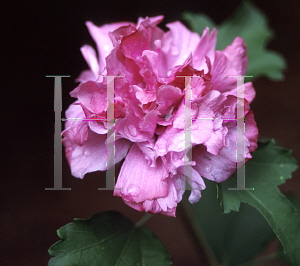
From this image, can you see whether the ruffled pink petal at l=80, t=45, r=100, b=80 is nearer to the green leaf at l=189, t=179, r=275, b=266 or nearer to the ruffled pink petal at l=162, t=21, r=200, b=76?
the ruffled pink petal at l=162, t=21, r=200, b=76

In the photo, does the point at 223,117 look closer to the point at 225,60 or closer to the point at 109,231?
the point at 225,60

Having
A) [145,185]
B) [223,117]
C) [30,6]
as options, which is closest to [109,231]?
[145,185]

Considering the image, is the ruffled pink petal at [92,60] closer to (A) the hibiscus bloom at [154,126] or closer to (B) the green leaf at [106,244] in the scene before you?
(A) the hibiscus bloom at [154,126]

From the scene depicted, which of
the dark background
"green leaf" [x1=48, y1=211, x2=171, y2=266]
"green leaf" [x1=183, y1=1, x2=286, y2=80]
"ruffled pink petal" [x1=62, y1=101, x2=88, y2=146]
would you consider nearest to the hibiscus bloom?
"ruffled pink petal" [x1=62, y1=101, x2=88, y2=146]

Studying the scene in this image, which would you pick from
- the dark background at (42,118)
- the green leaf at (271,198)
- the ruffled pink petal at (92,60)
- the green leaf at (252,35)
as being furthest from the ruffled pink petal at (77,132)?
the dark background at (42,118)

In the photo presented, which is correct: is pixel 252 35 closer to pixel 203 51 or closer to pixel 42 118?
pixel 203 51

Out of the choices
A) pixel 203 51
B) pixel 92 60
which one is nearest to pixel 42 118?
pixel 92 60

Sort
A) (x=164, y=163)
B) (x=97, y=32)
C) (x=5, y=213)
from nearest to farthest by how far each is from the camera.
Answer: (x=164, y=163) → (x=97, y=32) → (x=5, y=213)
